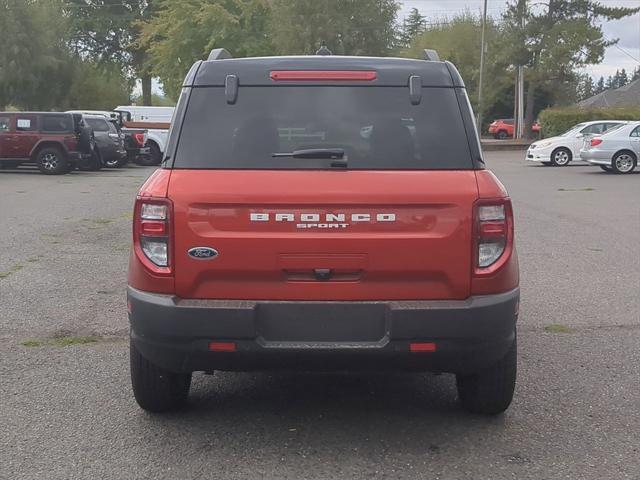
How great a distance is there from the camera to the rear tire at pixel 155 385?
13.4 feet

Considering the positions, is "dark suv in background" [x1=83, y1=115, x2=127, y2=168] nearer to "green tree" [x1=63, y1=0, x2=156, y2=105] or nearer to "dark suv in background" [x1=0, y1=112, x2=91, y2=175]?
"dark suv in background" [x1=0, y1=112, x2=91, y2=175]

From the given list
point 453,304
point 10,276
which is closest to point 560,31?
point 10,276

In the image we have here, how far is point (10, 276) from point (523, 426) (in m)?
5.83

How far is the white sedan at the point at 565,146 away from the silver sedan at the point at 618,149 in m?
3.06

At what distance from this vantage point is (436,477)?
358 centimetres

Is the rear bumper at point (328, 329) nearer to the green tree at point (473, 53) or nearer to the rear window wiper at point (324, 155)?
the rear window wiper at point (324, 155)

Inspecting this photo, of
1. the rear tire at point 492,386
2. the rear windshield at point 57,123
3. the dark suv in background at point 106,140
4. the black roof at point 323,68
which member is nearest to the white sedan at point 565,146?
the dark suv in background at point 106,140

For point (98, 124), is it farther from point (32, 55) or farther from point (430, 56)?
point (430, 56)

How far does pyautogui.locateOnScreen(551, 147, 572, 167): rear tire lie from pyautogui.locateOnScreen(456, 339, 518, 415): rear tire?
926 inches

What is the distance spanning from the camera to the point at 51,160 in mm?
22016

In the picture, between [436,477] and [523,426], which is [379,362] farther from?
[523,426]

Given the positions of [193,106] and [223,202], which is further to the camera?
[193,106]

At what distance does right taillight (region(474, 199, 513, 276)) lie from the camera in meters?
3.62

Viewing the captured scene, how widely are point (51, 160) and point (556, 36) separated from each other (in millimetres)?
28889
